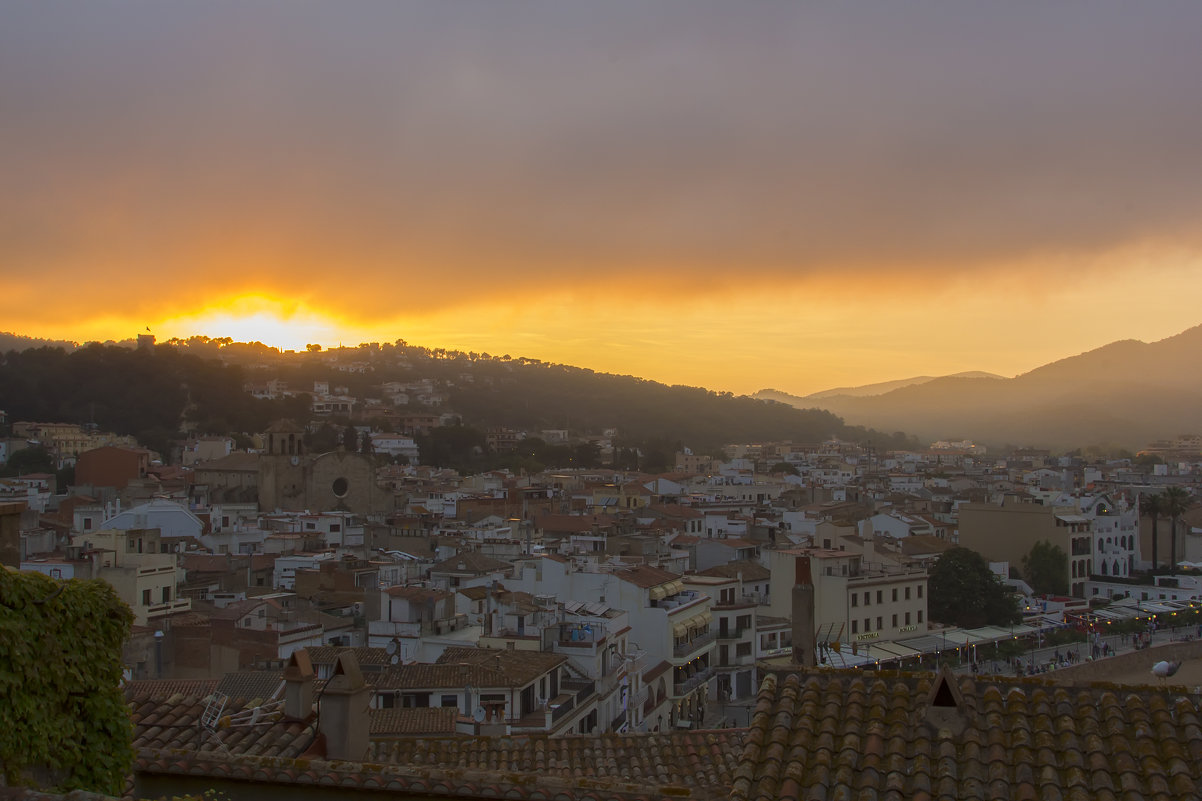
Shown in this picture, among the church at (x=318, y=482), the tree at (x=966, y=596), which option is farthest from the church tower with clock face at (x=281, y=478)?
the tree at (x=966, y=596)

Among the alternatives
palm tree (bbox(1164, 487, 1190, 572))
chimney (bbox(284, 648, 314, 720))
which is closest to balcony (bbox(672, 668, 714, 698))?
chimney (bbox(284, 648, 314, 720))

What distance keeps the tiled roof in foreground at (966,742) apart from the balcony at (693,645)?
69.4 feet

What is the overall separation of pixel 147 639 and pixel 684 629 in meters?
12.4

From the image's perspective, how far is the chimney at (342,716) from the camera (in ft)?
23.8

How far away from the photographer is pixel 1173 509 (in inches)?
1969

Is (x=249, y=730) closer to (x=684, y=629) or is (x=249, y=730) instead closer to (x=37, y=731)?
(x=37, y=731)

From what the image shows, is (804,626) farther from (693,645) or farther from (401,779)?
(693,645)

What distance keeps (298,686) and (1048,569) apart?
41.3m

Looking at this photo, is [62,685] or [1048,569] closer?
[62,685]

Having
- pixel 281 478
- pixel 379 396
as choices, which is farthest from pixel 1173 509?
pixel 379 396

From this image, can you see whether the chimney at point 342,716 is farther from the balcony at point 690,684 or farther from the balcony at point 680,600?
the balcony at point 680,600

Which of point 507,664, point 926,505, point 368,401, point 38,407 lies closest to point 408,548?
point 507,664

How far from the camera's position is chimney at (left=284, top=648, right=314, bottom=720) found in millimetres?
7668

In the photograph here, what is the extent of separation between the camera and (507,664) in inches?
738
